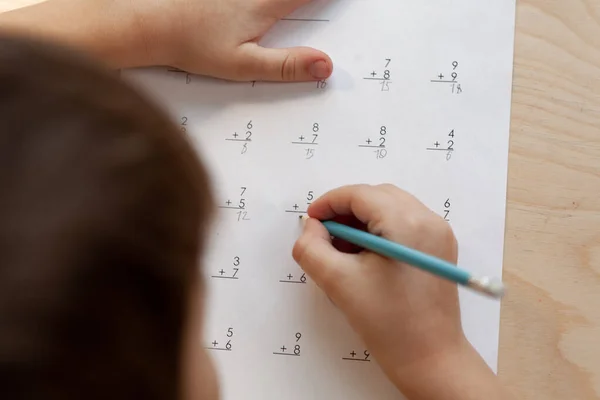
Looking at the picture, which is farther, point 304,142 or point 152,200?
point 304,142

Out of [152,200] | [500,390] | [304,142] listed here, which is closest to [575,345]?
[500,390]

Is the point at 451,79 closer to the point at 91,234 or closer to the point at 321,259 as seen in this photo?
the point at 321,259

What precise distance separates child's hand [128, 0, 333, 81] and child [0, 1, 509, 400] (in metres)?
0.23

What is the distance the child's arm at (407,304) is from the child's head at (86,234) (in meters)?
0.20

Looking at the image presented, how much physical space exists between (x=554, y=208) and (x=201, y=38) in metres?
0.31

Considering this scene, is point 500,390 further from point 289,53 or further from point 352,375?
point 289,53

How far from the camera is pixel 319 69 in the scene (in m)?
0.53

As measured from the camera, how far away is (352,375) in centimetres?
51

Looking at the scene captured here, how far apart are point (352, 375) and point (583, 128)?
0.27 m

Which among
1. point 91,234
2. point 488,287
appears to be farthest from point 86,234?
point 488,287

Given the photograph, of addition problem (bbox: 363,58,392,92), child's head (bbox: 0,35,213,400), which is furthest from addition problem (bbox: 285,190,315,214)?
child's head (bbox: 0,35,213,400)

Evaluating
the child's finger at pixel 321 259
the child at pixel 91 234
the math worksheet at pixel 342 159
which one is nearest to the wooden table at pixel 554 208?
the math worksheet at pixel 342 159

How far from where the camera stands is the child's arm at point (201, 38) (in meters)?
0.54

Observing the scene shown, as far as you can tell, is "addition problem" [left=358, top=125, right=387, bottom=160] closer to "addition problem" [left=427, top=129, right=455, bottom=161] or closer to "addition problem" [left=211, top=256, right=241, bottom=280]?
"addition problem" [left=427, top=129, right=455, bottom=161]
